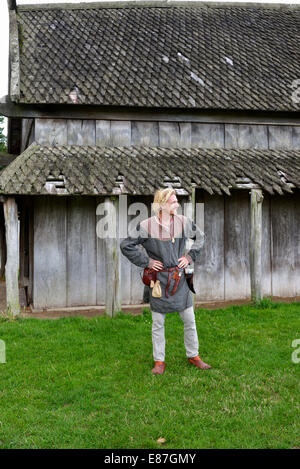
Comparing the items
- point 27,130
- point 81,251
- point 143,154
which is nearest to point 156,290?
point 81,251

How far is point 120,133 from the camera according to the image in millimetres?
9492

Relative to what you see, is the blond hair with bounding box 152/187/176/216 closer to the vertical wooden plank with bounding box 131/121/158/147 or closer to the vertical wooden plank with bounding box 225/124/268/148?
the vertical wooden plank with bounding box 131/121/158/147

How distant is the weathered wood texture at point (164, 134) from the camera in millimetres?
9273

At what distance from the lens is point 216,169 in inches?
346

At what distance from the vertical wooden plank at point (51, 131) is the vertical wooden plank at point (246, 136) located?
139 inches

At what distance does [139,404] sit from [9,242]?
4503 millimetres

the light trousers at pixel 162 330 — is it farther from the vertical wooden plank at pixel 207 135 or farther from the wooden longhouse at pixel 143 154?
the vertical wooden plank at pixel 207 135

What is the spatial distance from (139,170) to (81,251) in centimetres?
208

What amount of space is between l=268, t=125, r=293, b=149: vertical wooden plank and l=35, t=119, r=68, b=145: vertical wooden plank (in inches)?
179

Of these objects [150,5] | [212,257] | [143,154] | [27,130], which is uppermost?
[150,5]

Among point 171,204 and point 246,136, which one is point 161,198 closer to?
point 171,204

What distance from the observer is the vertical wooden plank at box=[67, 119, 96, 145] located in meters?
9.30

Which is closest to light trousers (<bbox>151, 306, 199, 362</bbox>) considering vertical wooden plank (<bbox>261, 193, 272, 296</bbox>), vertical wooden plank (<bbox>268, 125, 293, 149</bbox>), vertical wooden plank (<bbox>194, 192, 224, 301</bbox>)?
vertical wooden plank (<bbox>194, 192, 224, 301</bbox>)

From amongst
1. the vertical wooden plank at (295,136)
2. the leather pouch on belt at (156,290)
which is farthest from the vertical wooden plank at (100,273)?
the vertical wooden plank at (295,136)
